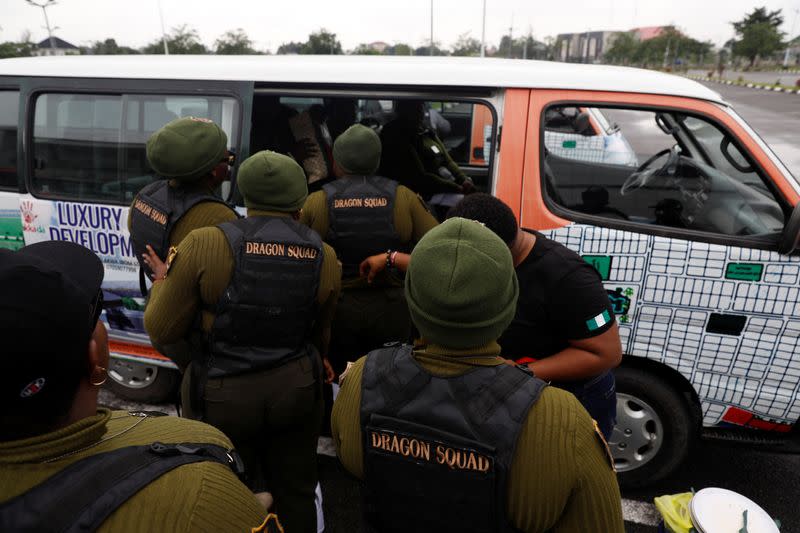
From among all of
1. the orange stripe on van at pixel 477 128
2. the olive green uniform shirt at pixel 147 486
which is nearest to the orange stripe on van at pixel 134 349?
the olive green uniform shirt at pixel 147 486

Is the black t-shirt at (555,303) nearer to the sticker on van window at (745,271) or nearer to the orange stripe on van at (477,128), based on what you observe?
the sticker on van window at (745,271)

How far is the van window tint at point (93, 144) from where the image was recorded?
308 cm

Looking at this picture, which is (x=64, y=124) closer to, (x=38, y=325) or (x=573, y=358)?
(x=38, y=325)

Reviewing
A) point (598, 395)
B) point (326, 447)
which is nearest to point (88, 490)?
point (598, 395)

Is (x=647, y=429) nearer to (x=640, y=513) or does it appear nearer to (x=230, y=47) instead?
(x=640, y=513)

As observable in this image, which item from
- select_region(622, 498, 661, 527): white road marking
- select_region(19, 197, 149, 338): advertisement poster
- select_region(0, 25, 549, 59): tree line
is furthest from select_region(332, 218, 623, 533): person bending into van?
select_region(0, 25, 549, 59): tree line

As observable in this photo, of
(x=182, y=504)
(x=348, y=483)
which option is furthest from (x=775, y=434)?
(x=182, y=504)

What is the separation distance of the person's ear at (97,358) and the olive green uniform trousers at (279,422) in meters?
1.09

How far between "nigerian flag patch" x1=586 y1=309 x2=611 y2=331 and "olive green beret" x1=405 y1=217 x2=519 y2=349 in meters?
0.77

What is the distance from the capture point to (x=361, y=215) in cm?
277

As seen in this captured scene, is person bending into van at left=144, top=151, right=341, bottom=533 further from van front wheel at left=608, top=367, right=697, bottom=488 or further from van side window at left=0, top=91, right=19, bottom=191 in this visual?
van side window at left=0, top=91, right=19, bottom=191

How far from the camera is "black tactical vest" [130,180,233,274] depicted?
239 centimetres

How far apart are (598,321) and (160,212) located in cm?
185

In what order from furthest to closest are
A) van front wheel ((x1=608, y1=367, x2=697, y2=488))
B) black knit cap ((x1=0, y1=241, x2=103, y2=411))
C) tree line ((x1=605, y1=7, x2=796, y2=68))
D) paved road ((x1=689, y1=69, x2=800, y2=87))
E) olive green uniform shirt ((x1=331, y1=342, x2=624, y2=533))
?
tree line ((x1=605, y1=7, x2=796, y2=68))
paved road ((x1=689, y1=69, x2=800, y2=87))
van front wheel ((x1=608, y1=367, x2=697, y2=488))
olive green uniform shirt ((x1=331, y1=342, x2=624, y2=533))
black knit cap ((x1=0, y1=241, x2=103, y2=411))
